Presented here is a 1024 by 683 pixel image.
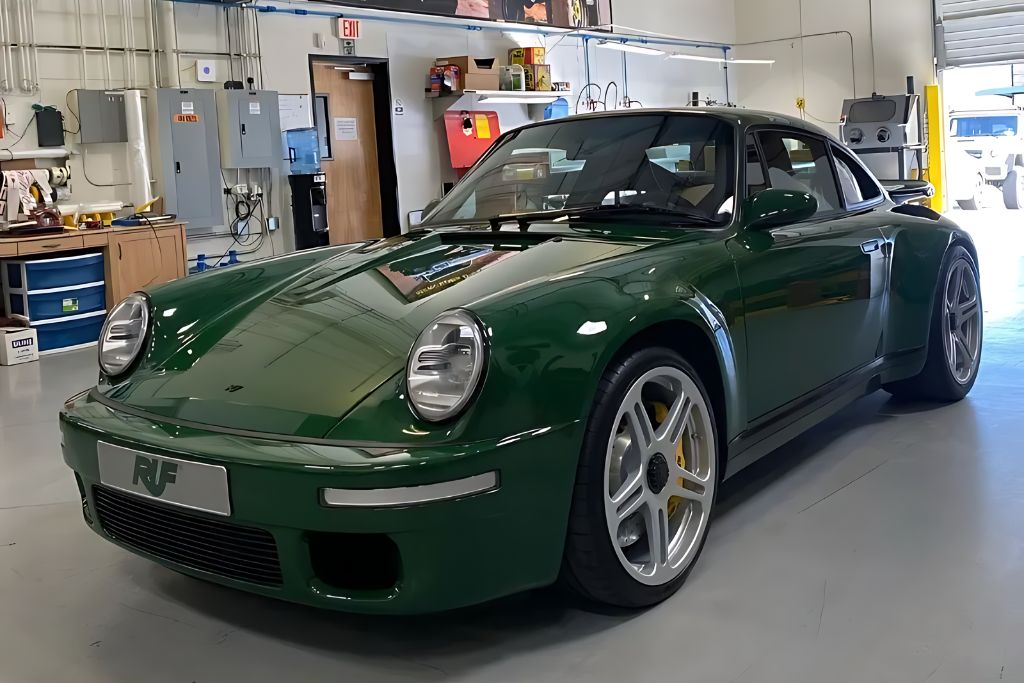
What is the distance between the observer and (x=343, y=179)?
923cm

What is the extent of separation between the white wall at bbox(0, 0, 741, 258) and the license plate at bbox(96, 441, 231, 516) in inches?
220

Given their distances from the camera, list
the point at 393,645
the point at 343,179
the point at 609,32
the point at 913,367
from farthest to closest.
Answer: the point at 609,32 < the point at 343,179 < the point at 913,367 < the point at 393,645

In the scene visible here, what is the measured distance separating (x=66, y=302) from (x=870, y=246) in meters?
4.97

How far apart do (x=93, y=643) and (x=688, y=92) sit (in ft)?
41.3

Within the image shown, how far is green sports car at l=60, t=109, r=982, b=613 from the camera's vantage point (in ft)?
5.85

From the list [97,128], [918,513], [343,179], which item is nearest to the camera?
[918,513]

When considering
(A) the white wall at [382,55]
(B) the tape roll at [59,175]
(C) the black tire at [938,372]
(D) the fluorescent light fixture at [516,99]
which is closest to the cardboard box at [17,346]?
(B) the tape roll at [59,175]

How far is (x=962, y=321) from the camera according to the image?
12.0 feet

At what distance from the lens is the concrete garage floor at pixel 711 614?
6.15 ft

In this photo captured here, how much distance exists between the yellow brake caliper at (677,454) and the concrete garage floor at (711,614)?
16cm

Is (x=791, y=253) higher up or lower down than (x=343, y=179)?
lower down

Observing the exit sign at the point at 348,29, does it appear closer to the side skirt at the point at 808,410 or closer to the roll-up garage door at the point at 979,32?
the side skirt at the point at 808,410

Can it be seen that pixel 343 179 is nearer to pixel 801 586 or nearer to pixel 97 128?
pixel 97 128

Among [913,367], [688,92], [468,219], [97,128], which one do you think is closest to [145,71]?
[97,128]
